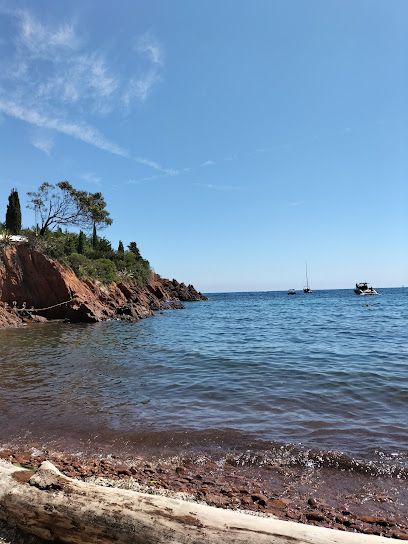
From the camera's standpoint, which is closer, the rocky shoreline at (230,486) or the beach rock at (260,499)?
the rocky shoreline at (230,486)

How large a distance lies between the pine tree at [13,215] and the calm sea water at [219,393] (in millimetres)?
23149

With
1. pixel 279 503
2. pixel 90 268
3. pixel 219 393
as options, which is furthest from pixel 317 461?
pixel 90 268

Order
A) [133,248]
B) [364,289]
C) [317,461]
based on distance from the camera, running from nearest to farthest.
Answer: [317,461], [133,248], [364,289]

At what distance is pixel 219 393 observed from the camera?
34.5 feet

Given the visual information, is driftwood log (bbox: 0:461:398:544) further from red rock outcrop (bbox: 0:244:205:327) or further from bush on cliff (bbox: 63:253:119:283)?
bush on cliff (bbox: 63:253:119:283)

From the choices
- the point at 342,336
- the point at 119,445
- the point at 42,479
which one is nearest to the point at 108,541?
the point at 42,479

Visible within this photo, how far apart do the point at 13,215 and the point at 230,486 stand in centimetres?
4005

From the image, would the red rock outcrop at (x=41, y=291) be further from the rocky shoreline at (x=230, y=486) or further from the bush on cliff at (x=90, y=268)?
the rocky shoreline at (x=230, y=486)

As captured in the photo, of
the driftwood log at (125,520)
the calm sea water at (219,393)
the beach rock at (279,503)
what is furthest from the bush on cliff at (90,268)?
the driftwood log at (125,520)

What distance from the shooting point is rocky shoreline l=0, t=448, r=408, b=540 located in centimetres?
473

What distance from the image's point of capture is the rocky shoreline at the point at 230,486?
15.5 feet

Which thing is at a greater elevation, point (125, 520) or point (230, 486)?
point (125, 520)

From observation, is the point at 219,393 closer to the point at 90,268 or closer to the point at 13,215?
the point at 90,268

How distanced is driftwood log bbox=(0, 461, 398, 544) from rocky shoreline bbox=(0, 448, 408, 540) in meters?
1.50
